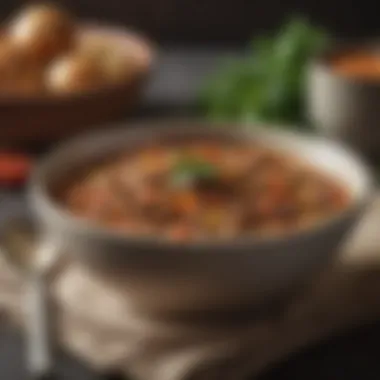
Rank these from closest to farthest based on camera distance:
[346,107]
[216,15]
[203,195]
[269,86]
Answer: [203,195]
[346,107]
[269,86]
[216,15]

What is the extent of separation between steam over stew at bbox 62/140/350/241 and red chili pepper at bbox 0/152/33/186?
20 centimetres

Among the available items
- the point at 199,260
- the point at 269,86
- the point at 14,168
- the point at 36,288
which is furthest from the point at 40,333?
the point at 269,86

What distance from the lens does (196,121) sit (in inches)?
46.8

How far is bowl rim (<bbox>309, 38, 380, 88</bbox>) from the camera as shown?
49.3 inches

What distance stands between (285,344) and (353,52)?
627 millimetres

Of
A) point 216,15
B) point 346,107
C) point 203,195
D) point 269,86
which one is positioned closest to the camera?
point 203,195

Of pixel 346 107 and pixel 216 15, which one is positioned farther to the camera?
pixel 216 15

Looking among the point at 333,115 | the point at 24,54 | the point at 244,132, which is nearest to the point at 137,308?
the point at 244,132

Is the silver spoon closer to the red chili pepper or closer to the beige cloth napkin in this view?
the beige cloth napkin

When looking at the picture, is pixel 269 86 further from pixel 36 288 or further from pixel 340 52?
pixel 36 288

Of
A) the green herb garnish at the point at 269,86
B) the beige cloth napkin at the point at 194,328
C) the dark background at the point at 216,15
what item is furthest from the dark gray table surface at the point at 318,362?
the dark background at the point at 216,15

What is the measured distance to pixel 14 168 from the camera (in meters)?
1.29

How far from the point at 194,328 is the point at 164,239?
90 millimetres

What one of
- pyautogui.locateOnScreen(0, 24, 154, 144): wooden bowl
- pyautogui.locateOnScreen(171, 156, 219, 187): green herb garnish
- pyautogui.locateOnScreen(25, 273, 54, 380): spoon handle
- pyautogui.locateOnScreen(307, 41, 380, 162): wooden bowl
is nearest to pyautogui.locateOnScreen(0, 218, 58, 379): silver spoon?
pyautogui.locateOnScreen(25, 273, 54, 380): spoon handle
